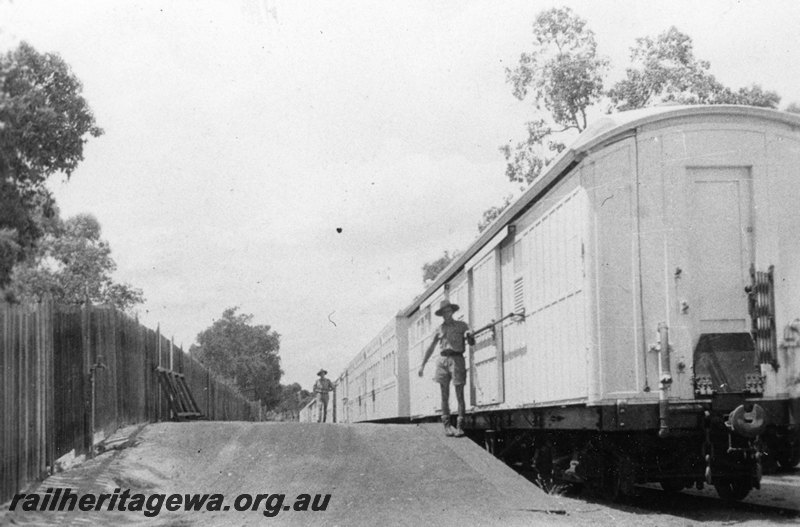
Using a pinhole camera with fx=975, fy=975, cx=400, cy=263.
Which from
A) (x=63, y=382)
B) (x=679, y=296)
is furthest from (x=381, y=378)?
(x=679, y=296)

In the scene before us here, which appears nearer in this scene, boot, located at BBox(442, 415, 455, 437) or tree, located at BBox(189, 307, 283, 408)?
boot, located at BBox(442, 415, 455, 437)

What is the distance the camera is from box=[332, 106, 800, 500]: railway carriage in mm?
9109

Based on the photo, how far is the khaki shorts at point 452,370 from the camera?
12.9 metres

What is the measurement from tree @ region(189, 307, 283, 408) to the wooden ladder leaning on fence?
152 ft

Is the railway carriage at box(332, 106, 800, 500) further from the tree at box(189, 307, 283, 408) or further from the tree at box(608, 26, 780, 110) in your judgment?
the tree at box(189, 307, 283, 408)

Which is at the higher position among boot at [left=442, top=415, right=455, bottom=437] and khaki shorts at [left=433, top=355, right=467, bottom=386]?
khaki shorts at [left=433, top=355, right=467, bottom=386]

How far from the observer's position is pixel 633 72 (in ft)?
65.4

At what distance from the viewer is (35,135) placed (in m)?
12.6

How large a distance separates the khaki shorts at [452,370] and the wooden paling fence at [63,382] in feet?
14.5

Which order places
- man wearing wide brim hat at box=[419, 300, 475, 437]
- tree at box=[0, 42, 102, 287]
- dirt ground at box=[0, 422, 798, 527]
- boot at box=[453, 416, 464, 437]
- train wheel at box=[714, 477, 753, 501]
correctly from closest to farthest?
dirt ground at box=[0, 422, 798, 527] < train wheel at box=[714, 477, 753, 501] < tree at box=[0, 42, 102, 287] < boot at box=[453, 416, 464, 437] < man wearing wide brim hat at box=[419, 300, 475, 437]

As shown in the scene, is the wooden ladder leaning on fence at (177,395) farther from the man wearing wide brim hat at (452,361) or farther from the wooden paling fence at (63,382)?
the man wearing wide brim hat at (452,361)

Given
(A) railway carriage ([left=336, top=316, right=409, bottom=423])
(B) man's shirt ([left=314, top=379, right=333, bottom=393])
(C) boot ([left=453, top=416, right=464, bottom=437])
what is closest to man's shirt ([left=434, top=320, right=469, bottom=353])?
(C) boot ([left=453, top=416, right=464, bottom=437])

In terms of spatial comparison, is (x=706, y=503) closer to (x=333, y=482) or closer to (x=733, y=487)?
(x=733, y=487)

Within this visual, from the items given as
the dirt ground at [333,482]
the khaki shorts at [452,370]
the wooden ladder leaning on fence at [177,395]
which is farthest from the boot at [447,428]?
the wooden ladder leaning on fence at [177,395]
